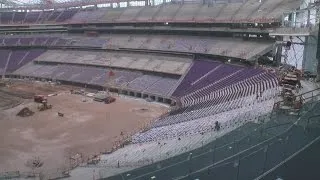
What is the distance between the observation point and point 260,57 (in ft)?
175

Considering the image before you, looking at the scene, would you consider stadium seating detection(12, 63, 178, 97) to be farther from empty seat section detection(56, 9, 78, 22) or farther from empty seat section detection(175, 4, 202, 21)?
→ empty seat section detection(175, 4, 202, 21)

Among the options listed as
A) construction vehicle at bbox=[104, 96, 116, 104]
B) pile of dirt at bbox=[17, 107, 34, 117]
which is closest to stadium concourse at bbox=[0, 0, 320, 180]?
construction vehicle at bbox=[104, 96, 116, 104]

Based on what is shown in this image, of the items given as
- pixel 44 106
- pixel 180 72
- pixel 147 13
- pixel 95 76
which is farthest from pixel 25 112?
pixel 147 13

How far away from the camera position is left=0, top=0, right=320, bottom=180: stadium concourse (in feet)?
70.2

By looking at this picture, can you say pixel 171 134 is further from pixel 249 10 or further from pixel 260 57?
pixel 249 10

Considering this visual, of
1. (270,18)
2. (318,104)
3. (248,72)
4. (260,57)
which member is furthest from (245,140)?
(270,18)

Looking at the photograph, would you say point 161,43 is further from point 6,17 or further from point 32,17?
point 6,17

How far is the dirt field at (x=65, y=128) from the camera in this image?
116ft

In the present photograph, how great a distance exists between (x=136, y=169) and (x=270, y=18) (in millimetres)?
40114

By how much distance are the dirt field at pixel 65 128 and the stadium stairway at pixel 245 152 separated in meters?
13.6

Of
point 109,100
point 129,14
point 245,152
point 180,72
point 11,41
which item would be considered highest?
point 129,14

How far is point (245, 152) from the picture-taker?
19812 mm

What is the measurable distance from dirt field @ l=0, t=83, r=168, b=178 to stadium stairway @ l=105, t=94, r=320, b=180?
535 inches

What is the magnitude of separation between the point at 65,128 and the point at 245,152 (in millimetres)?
28459
